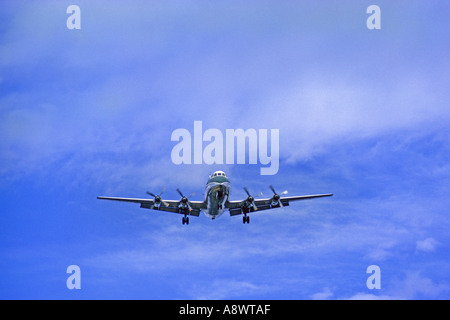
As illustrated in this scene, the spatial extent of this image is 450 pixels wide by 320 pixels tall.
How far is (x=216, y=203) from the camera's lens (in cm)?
7094

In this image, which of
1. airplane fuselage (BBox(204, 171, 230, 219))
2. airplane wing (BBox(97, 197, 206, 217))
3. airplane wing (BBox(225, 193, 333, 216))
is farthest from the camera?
airplane wing (BBox(225, 193, 333, 216))

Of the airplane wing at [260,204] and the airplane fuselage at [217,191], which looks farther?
the airplane wing at [260,204]

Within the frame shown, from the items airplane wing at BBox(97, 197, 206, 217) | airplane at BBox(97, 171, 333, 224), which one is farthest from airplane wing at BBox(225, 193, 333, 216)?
airplane wing at BBox(97, 197, 206, 217)

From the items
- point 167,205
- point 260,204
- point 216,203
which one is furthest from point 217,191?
point 260,204

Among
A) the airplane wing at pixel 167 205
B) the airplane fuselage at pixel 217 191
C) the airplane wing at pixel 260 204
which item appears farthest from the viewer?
the airplane wing at pixel 260 204

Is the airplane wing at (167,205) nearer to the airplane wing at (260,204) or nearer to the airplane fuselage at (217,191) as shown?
the airplane fuselage at (217,191)

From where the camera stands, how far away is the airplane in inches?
2704

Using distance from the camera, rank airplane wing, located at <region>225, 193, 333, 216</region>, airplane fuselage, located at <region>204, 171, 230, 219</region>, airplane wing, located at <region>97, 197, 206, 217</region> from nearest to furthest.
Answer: airplane fuselage, located at <region>204, 171, 230, 219</region>, airplane wing, located at <region>97, 197, 206, 217</region>, airplane wing, located at <region>225, 193, 333, 216</region>

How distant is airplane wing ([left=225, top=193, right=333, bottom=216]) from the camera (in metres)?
73.6

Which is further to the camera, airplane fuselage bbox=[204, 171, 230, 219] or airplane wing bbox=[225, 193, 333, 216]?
airplane wing bbox=[225, 193, 333, 216]

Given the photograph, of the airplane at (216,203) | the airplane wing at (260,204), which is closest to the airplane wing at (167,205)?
the airplane at (216,203)

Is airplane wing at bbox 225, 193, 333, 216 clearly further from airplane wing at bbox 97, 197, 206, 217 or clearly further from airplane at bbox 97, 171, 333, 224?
airplane wing at bbox 97, 197, 206, 217

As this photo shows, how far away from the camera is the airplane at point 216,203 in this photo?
225 ft
